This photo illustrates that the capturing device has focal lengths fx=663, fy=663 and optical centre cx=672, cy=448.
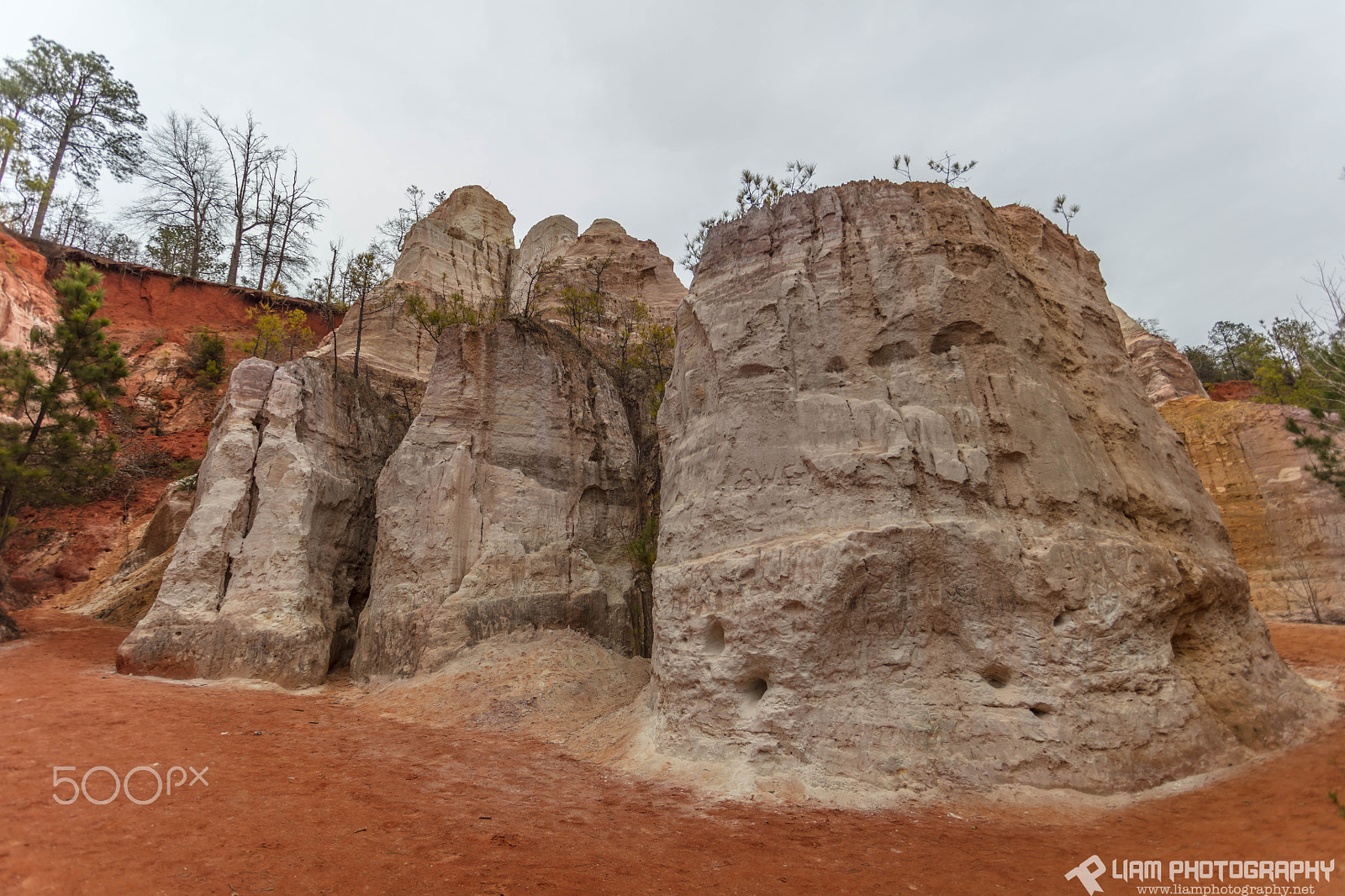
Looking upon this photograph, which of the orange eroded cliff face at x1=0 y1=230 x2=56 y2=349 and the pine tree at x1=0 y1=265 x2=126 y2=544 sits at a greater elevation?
the orange eroded cliff face at x1=0 y1=230 x2=56 y2=349

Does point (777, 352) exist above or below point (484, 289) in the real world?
below

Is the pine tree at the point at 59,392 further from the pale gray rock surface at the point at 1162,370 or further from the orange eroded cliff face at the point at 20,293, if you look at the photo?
the pale gray rock surface at the point at 1162,370

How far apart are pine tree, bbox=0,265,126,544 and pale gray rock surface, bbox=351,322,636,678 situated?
759 cm

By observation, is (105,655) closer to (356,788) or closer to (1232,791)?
(356,788)

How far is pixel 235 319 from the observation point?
A: 26.5m

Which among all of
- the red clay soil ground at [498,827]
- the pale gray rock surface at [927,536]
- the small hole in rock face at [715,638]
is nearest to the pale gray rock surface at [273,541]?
the red clay soil ground at [498,827]

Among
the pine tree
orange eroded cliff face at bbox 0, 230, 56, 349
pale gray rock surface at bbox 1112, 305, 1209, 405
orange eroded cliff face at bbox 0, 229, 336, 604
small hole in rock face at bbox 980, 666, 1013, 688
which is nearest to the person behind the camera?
small hole in rock face at bbox 980, 666, 1013, 688

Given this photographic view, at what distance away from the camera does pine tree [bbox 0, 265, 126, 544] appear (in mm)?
13586

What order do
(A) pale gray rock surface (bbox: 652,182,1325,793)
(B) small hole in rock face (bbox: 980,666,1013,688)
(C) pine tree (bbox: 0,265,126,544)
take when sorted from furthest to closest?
1. (C) pine tree (bbox: 0,265,126,544)
2. (B) small hole in rock face (bbox: 980,666,1013,688)
3. (A) pale gray rock surface (bbox: 652,182,1325,793)

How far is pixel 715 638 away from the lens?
7996 mm

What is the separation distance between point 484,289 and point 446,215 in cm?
378

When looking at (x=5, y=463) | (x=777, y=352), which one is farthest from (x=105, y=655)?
(x=777, y=352)

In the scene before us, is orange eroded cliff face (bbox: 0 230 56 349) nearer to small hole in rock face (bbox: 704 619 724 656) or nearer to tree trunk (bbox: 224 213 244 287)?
tree trunk (bbox: 224 213 244 287)

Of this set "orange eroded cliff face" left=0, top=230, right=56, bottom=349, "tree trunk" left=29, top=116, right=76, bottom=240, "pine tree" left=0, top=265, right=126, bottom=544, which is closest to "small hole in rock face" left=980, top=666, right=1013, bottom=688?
"pine tree" left=0, top=265, right=126, bottom=544
